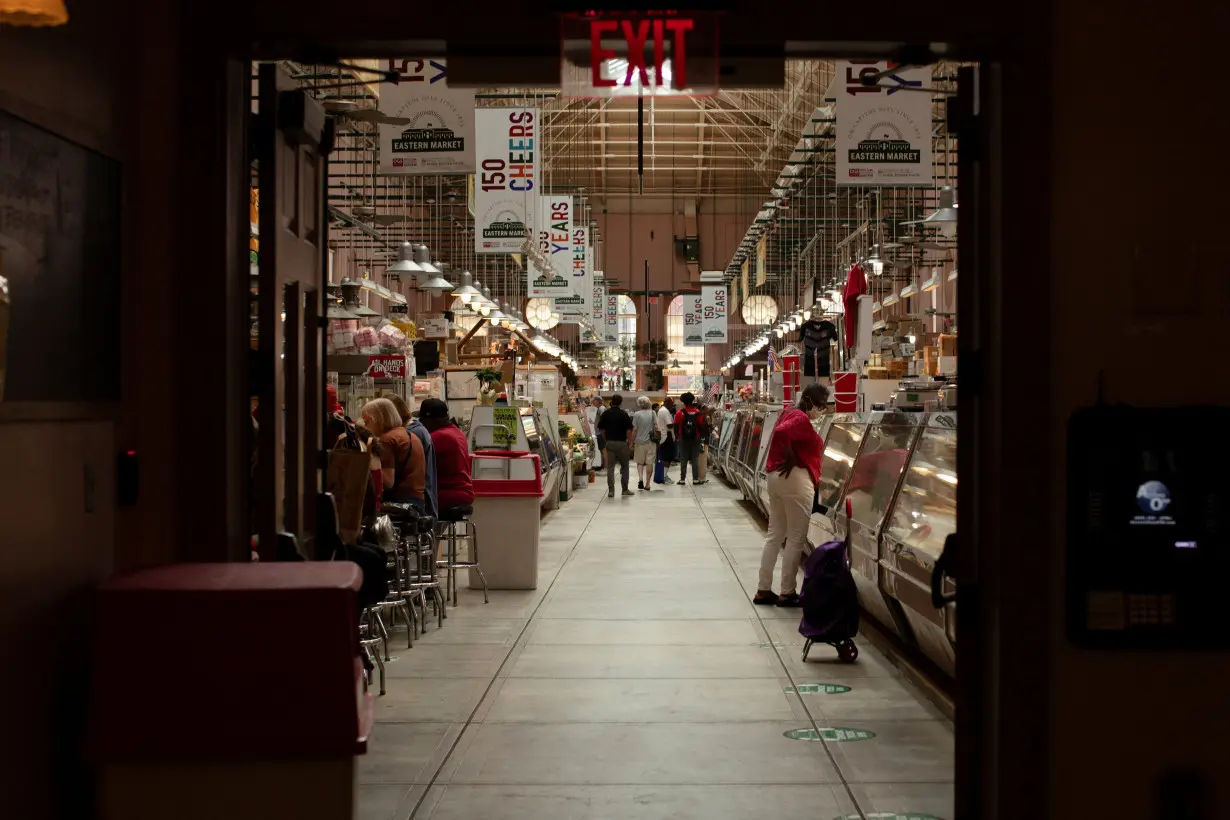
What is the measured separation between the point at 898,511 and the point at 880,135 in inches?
206

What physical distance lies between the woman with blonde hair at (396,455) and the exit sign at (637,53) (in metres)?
5.27

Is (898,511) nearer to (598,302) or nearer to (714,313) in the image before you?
(714,313)

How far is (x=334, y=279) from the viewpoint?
23219 millimetres

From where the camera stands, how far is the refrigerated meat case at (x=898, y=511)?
Answer: 6785 mm

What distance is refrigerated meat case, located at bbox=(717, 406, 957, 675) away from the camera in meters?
6.79

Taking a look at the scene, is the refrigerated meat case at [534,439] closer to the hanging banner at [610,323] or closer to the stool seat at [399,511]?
the stool seat at [399,511]

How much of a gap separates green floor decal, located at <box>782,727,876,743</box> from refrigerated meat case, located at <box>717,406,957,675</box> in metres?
0.58

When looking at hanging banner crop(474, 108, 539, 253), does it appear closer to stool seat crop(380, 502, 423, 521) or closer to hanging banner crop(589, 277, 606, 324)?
stool seat crop(380, 502, 423, 521)

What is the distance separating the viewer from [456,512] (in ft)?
33.4
